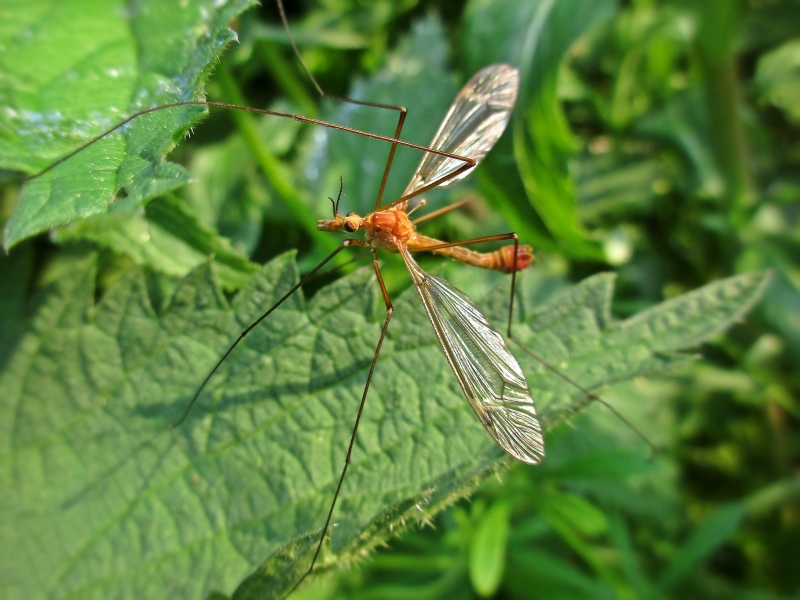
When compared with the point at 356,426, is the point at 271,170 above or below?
above

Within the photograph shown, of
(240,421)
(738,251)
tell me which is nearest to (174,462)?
(240,421)

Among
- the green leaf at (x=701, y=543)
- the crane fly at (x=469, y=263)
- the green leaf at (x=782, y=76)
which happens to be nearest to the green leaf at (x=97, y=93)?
the crane fly at (x=469, y=263)

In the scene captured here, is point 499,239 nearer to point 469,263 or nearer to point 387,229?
point 469,263

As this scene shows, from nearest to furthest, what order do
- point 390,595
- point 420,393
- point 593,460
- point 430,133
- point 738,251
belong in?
point 420,393 < point 593,460 < point 390,595 < point 430,133 < point 738,251

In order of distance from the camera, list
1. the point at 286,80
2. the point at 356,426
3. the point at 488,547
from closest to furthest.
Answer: the point at 356,426, the point at 488,547, the point at 286,80

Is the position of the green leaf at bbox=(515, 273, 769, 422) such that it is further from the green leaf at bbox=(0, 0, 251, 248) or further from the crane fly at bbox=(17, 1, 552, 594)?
the green leaf at bbox=(0, 0, 251, 248)

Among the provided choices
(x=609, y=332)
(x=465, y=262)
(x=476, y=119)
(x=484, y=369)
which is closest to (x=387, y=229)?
(x=465, y=262)

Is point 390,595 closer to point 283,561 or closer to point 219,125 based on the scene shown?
point 283,561
